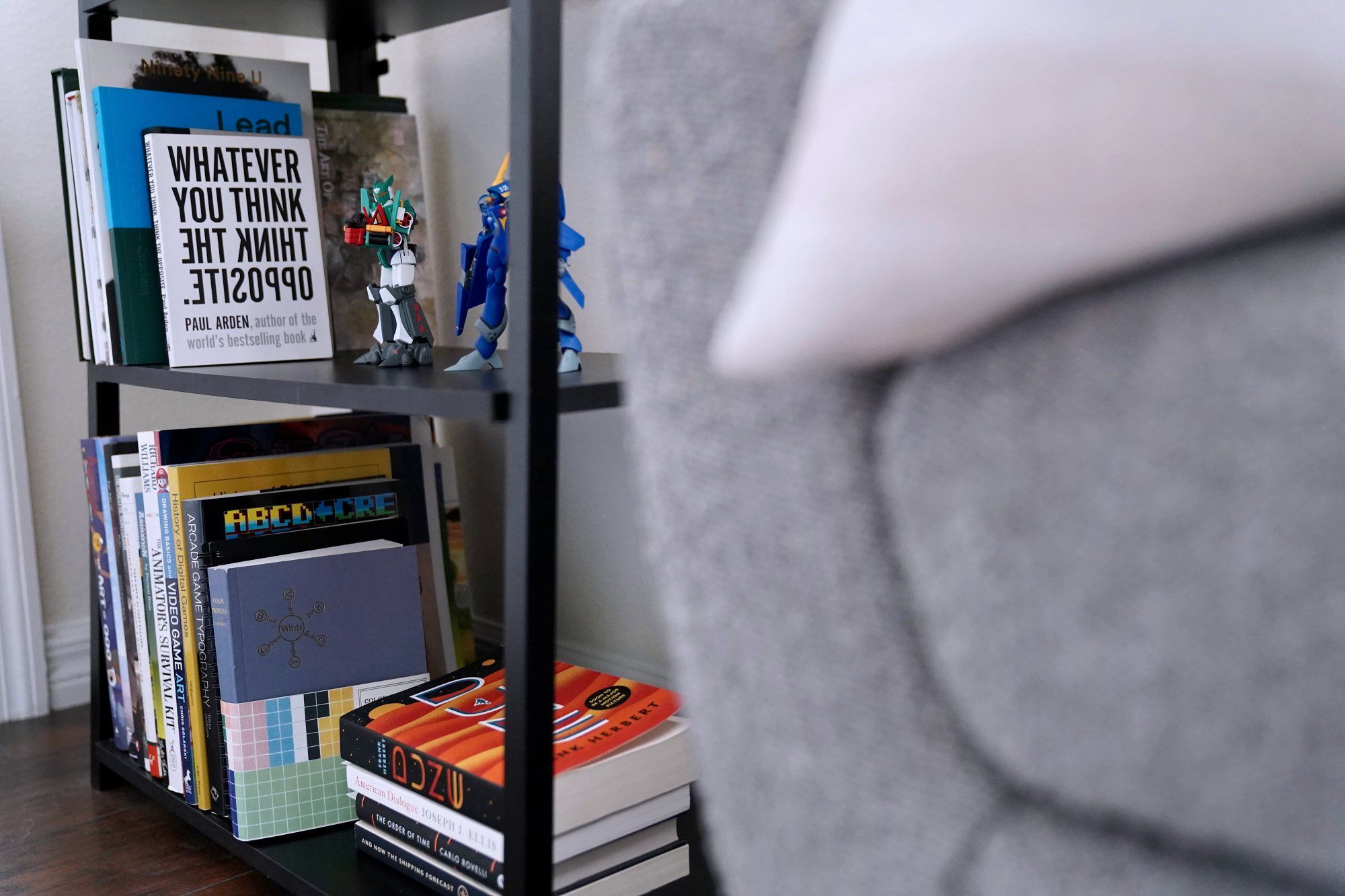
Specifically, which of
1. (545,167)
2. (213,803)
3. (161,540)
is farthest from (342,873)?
(545,167)

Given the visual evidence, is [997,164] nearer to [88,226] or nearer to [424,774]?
[424,774]

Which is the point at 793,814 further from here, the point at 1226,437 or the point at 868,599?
the point at 1226,437

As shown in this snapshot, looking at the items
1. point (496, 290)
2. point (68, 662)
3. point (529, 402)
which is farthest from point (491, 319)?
point (68, 662)

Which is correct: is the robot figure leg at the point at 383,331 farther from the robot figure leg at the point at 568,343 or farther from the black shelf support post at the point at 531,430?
the black shelf support post at the point at 531,430

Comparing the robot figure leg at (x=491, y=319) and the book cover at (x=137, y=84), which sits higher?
the book cover at (x=137, y=84)

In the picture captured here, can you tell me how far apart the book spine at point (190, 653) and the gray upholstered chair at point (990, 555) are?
2.59ft

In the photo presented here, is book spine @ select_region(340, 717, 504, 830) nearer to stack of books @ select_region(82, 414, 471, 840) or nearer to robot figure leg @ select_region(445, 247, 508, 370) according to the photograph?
stack of books @ select_region(82, 414, 471, 840)

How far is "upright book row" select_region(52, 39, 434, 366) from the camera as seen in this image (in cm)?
111

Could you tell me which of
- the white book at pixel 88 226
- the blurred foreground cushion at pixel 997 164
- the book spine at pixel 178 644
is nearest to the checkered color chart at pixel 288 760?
the book spine at pixel 178 644

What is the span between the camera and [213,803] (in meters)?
1.06

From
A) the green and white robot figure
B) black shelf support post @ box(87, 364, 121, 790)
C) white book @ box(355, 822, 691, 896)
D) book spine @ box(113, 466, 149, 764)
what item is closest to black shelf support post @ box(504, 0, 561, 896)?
white book @ box(355, 822, 691, 896)

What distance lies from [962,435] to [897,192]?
0.08 meters

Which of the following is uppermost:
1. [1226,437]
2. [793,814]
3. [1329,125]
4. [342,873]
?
[1329,125]

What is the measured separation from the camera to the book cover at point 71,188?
119cm
